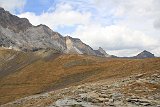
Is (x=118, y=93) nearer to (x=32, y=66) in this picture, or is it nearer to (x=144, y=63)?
(x=144, y=63)

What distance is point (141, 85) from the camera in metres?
40.3

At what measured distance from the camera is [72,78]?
315 feet

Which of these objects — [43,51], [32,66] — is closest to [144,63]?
[32,66]

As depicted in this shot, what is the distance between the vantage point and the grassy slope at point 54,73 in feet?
300

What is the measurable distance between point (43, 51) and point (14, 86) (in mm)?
39796

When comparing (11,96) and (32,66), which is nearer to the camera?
(11,96)

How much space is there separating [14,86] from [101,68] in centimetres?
2859

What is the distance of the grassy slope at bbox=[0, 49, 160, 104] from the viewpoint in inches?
3597

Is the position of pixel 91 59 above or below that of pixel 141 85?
above

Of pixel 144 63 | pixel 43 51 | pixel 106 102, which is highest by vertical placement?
pixel 43 51

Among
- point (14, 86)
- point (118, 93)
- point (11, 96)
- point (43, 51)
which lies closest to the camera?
point (118, 93)

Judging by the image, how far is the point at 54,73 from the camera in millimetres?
108625

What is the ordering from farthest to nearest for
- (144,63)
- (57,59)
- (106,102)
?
(57,59)
(144,63)
(106,102)

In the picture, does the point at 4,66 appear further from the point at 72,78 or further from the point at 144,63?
the point at 144,63
